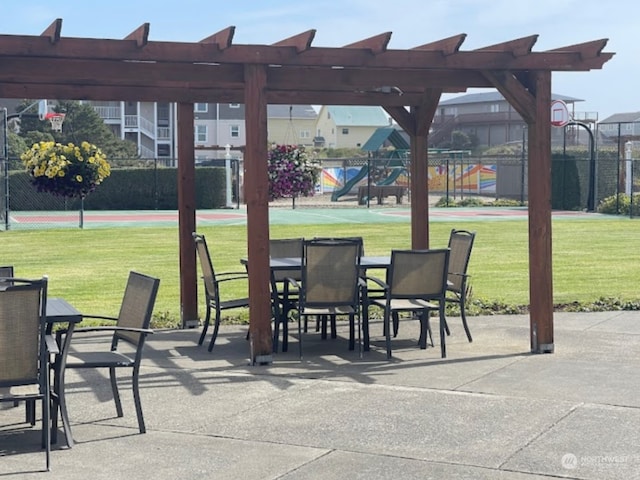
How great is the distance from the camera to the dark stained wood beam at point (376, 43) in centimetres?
858

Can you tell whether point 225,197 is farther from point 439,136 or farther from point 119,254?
point 439,136

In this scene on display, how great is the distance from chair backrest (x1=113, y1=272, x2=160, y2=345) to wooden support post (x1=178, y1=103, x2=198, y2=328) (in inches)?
158

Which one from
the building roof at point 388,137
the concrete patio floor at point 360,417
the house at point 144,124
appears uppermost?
the house at point 144,124

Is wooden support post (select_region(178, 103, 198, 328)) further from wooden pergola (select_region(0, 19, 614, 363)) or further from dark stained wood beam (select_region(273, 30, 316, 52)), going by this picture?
dark stained wood beam (select_region(273, 30, 316, 52))

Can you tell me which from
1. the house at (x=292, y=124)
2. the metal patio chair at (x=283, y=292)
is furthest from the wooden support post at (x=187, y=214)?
the house at (x=292, y=124)

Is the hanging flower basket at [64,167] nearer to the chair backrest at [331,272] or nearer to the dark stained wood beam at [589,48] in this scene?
the chair backrest at [331,272]

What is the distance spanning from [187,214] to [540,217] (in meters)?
3.96

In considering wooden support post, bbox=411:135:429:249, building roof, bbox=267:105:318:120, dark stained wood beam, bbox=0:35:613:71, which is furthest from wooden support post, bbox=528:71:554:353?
building roof, bbox=267:105:318:120

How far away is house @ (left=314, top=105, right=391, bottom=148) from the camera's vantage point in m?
91.2

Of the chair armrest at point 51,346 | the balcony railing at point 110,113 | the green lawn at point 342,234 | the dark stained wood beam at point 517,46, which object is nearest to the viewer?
the chair armrest at point 51,346

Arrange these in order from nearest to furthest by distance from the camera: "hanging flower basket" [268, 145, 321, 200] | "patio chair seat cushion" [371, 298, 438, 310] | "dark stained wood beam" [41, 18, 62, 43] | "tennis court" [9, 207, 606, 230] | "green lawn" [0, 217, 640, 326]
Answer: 1. "dark stained wood beam" [41, 18, 62, 43]
2. "patio chair seat cushion" [371, 298, 438, 310]
3. "hanging flower basket" [268, 145, 321, 200]
4. "green lawn" [0, 217, 640, 326]
5. "tennis court" [9, 207, 606, 230]

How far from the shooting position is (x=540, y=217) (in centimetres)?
935

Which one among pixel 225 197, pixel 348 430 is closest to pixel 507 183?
pixel 225 197

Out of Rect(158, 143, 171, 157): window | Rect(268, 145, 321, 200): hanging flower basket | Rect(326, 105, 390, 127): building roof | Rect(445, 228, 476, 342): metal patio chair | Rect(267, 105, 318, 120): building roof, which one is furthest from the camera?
Rect(326, 105, 390, 127): building roof
